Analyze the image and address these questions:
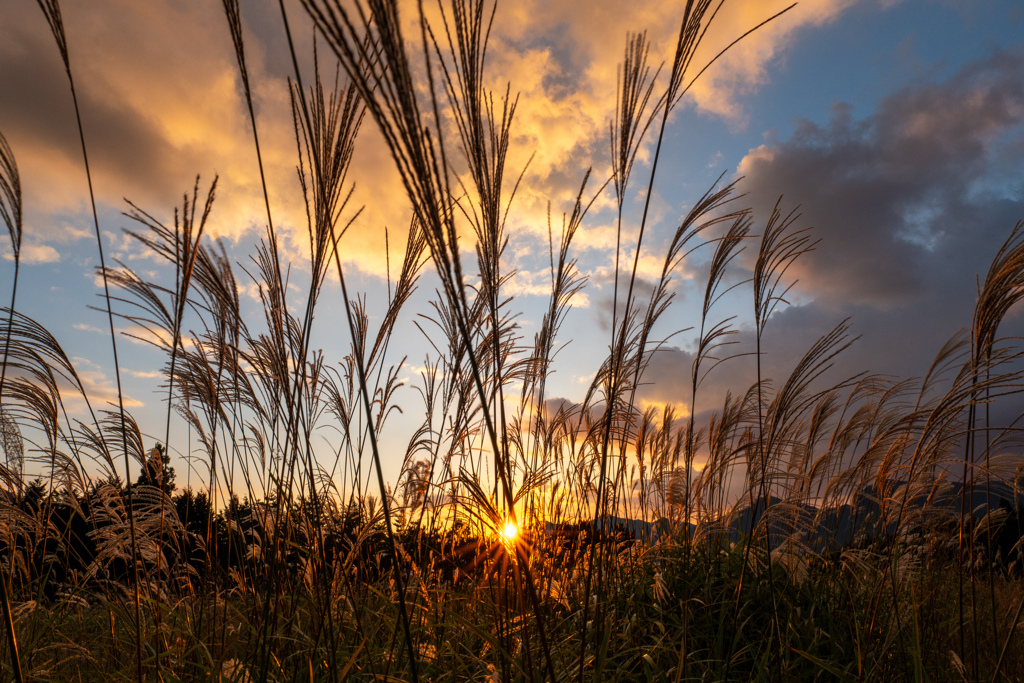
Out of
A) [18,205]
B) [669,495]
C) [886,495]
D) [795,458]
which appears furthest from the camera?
[669,495]

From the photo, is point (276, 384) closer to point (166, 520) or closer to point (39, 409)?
point (166, 520)

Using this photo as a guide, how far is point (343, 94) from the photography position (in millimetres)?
1617

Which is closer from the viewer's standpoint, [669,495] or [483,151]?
[483,151]

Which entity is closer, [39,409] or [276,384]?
[276,384]

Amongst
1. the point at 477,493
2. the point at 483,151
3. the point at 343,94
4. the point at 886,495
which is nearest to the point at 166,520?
the point at 477,493

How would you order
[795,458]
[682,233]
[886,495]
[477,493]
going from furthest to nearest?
[795,458], [886,495], [682,233], [477,493]

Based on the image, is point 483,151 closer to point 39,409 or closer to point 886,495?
point 886,495

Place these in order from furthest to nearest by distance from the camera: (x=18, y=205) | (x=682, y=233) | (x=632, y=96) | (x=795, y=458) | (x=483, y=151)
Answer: (x=795, y=458) → (x=682, y=233) → (x=18, y=205) → (x=632, y=96) → (x=483, y=151)

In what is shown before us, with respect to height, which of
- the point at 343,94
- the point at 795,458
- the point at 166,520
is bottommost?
the point at 166,520

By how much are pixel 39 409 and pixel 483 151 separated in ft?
9.77

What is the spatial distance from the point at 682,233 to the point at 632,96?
0.56 metres

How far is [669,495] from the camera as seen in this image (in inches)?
188

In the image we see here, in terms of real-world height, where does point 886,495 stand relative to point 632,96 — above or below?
below

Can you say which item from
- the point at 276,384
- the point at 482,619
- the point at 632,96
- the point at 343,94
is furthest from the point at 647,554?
the point at 343,94
